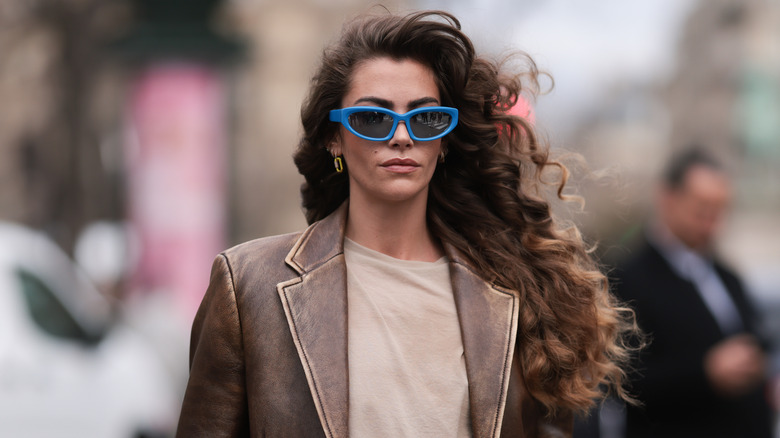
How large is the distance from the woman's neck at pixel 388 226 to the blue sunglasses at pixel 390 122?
0.26 meters

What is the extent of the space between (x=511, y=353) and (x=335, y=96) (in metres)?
0.89

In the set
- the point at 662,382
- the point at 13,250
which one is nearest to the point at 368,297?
the point at 662,382

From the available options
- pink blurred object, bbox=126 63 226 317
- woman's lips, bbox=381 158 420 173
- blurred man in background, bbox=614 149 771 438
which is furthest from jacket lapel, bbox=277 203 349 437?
pink blurred object, bbox=126 63 226 317

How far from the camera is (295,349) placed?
2.96 meters

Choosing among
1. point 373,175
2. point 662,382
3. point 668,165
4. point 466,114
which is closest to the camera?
point 373,175

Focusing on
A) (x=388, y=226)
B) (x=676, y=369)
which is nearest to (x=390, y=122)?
(x=388, y=226)

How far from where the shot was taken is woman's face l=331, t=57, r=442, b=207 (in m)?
2.99

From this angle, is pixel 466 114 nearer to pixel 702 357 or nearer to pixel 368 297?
pixel 368 297

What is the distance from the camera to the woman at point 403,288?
294cm

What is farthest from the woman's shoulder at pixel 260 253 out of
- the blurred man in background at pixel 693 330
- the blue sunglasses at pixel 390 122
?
the blurred man in background at pixel 693 330

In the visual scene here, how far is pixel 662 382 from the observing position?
4906 mm

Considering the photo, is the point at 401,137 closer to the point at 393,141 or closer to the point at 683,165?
the point at 393,141

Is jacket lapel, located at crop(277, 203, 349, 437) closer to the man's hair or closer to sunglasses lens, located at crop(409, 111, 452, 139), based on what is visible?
sunglasses lens, located at crop(409, 111, 452, 139)

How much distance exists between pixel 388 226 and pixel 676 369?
2312 mm
